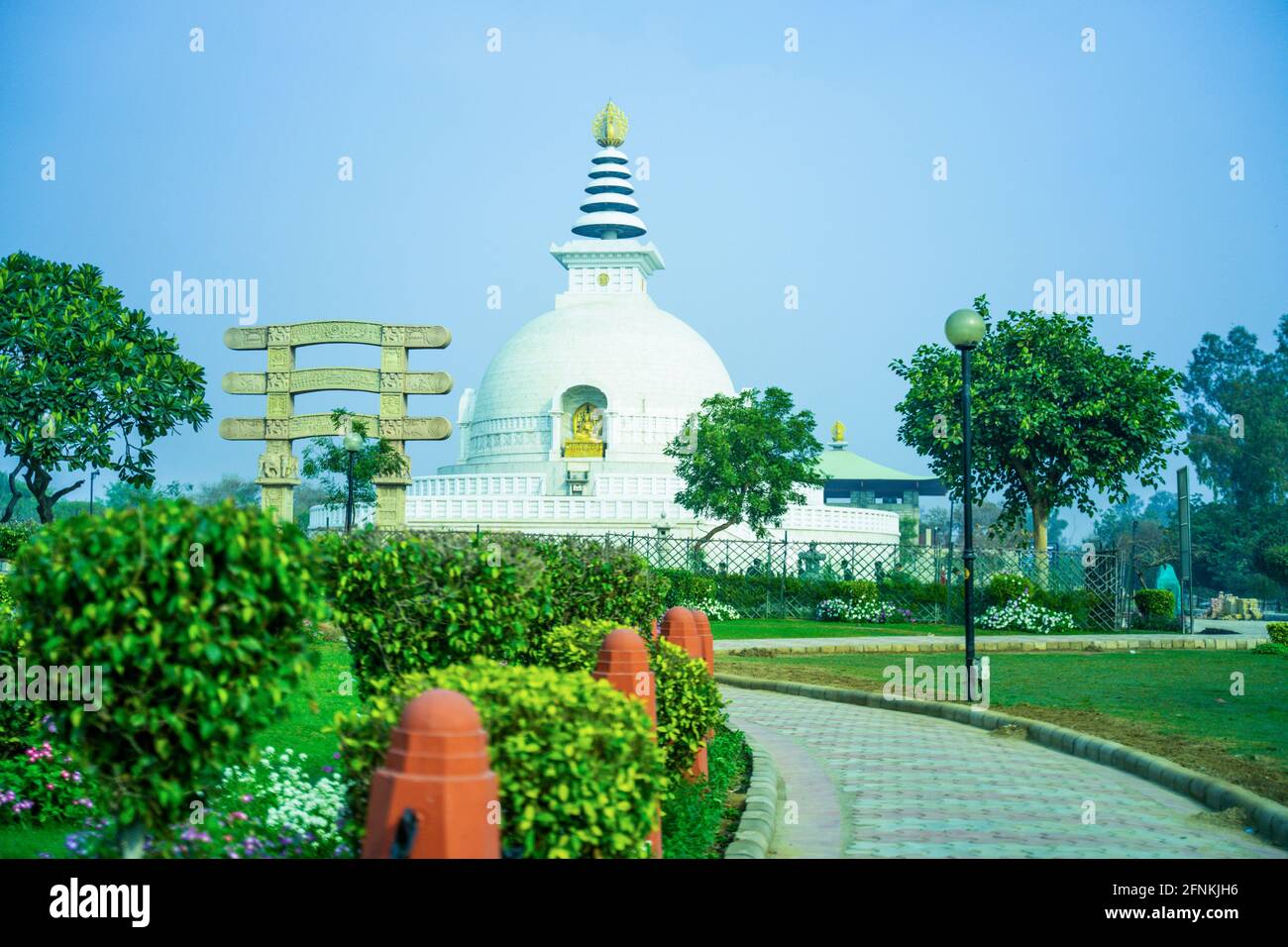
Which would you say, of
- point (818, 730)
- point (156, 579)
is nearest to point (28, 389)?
point (818, 730)

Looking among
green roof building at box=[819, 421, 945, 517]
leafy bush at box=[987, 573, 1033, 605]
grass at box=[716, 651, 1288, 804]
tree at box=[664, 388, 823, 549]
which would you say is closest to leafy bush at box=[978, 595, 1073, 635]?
leafy bush at box=[987, 573, 1033, 605]

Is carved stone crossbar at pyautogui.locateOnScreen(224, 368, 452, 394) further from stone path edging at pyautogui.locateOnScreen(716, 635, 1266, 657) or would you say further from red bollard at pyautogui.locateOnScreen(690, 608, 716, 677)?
red bollard at pyautogui.locateOnScreen(690, 608, 716, 677)

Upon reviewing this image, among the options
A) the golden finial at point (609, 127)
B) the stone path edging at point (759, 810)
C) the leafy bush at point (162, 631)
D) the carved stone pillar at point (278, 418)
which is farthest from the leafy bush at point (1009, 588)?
the golden finial at point (609, 127)

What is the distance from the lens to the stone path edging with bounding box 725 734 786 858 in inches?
239

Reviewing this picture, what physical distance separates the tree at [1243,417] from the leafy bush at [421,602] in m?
47.5

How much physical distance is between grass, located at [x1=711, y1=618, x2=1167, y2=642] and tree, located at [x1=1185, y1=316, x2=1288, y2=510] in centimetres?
2915

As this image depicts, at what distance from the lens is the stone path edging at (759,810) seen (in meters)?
6.07

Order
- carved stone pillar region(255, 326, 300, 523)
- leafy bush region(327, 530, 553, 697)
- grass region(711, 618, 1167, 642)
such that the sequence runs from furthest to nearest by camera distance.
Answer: carved stone pillar region(255, 326, 300, 523) → grass region(711, 618, 1167, 642) → leafy bush region(327, 530, 553, 697)

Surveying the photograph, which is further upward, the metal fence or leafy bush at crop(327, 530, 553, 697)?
leafy bush at crop(327, 530, 553, 697)

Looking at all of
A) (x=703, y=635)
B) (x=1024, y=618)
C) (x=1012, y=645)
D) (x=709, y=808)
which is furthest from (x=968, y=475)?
(x=1024, y=618)

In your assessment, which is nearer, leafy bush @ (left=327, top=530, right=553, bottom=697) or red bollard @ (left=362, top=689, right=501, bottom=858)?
red bollard @ (left=362, top=689, right=501, bottom=858)

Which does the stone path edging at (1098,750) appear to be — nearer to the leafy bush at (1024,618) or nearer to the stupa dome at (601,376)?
the leafy bush at (1024,618)

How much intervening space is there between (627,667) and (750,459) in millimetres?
25264

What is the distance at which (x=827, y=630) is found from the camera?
23750mm
